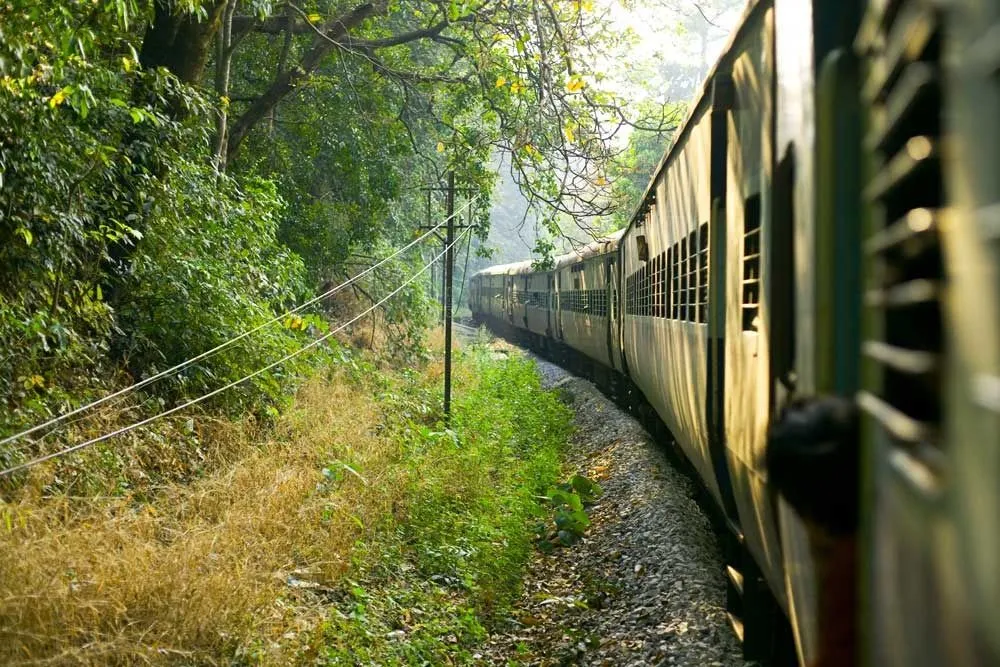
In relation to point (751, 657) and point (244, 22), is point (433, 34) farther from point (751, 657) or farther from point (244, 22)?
point (751, 657)

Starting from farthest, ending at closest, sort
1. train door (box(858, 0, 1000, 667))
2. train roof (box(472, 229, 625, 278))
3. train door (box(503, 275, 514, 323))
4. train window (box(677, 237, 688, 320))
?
train door (box(503, 275, 514, 323)) < train roof (box(472, 229, 625, 278)) < train window (box(677, 237, 688, 320)) < train door (box(858, 0, 1000, 667))

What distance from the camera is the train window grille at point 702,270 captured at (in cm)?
529

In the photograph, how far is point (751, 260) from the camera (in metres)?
3.71

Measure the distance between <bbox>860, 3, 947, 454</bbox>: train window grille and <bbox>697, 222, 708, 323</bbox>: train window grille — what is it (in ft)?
12.8

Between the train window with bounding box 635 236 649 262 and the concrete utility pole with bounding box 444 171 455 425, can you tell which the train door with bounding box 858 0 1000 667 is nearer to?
the train window with bounding box 635 236 649 262

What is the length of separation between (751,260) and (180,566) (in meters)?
3.55

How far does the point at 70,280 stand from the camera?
7500 mm

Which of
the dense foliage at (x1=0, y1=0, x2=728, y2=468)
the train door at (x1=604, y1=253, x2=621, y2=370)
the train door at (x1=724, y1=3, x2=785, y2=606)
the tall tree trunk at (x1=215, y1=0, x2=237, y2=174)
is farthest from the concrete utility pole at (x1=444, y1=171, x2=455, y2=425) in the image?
the train door at (x1=724, y1=3, x2=785, y2=606)

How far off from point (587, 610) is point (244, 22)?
357 inches

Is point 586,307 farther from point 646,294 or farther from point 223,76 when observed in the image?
point 223,76

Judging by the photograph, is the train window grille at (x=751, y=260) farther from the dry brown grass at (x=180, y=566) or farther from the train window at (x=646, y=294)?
the train window at (x=646, y=294)

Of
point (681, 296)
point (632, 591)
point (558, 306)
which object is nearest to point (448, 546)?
point (632, 591)

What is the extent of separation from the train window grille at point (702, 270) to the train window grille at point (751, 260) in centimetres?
138

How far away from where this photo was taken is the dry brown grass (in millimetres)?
4535
